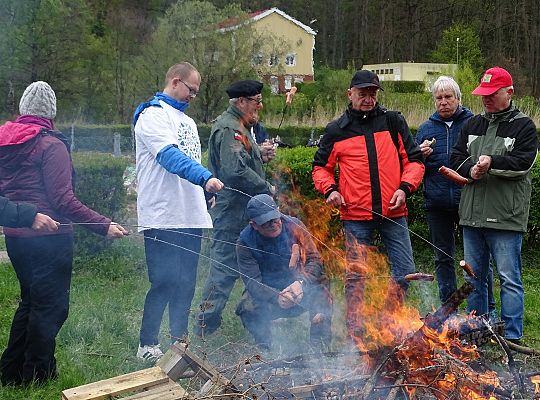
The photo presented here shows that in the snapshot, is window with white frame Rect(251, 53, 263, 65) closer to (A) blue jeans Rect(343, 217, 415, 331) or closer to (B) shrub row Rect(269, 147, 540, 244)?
(B) shrub row Rect(269, 147, 540, 244)

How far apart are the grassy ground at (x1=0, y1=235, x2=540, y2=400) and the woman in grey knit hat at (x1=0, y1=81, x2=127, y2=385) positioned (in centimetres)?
27

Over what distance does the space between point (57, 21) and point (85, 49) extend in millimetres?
2884

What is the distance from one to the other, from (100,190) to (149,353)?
3.41m

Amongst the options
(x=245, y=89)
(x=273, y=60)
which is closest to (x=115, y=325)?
(x=245, y=89)

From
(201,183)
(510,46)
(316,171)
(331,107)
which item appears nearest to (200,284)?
(316,171)

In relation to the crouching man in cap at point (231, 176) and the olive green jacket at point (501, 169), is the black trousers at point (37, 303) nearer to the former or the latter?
the crouching man in cap at point (231, 176)

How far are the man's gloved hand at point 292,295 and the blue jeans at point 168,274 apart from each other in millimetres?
696

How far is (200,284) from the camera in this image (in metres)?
6.71

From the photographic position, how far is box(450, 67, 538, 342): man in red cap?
15.4 feet

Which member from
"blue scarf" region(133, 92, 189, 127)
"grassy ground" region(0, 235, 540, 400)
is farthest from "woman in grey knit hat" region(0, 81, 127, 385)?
"blue scarf" region(133, 92, 189, 127)

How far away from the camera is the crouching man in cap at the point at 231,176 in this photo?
5.04 meters

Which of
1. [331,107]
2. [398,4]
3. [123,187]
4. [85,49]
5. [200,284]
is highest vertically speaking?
[398,4]

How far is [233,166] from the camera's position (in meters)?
5.01

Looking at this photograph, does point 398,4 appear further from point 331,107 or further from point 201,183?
point 201,183
